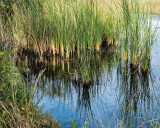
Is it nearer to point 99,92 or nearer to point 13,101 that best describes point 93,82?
point 99,92

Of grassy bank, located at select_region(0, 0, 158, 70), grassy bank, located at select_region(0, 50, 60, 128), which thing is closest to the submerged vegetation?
grassy bank, located at select_region(0, 0, 158, 70)

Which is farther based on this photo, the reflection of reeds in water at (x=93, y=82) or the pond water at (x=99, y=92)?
the reflection of reeds in water at (x=93, y=82)

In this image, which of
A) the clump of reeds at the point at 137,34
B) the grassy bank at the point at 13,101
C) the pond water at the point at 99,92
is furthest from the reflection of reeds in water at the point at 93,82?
the grassy bank at the point at 13,101

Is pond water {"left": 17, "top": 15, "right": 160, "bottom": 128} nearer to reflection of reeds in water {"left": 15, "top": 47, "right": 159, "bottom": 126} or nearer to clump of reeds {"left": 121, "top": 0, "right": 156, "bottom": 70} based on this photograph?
reflection of reeds in water {"left": 15, "top": 47, "right": 159, "bottom": 126}

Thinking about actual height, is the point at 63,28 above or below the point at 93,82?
above

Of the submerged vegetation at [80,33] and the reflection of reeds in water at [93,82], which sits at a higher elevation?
the submerged vegetation at [80,33]

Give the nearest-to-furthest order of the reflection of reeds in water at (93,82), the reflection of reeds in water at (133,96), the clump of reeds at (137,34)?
1. the reflection of reeds in water at (133,96)
2. the reflection of reeds in water at (93,82)
3. the clump of reeds at (137,34)

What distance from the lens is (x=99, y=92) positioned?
4.06 m

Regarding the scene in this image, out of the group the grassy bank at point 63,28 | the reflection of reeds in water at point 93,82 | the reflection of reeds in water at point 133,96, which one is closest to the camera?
the reflection of reeds in water at point 133,96

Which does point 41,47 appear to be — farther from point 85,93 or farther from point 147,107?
point 147,107

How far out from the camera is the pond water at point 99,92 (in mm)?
3250

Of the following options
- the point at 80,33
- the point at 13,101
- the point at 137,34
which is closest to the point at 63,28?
the point at 80,33

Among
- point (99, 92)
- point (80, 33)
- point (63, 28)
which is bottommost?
point (99, 92)

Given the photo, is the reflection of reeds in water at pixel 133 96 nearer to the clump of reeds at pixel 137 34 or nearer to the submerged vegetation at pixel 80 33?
the submerged vegetation at pixel 80 33
